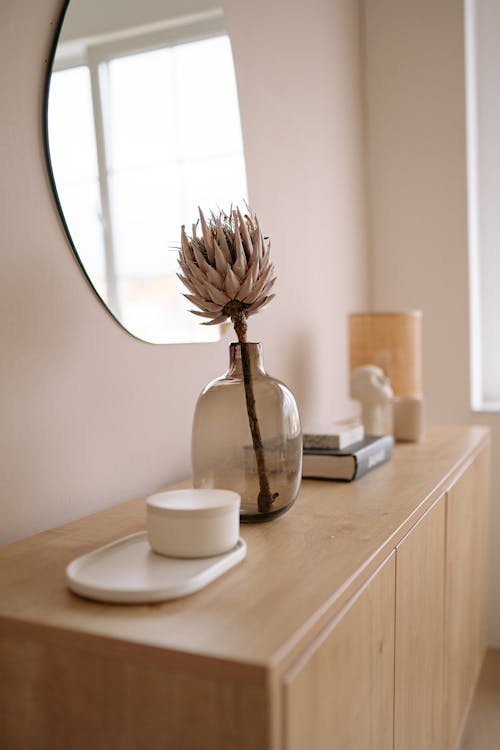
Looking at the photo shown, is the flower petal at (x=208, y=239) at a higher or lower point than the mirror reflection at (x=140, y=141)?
lower

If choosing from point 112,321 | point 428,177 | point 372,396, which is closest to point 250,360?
point 112,321

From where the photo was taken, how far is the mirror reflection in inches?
48.8

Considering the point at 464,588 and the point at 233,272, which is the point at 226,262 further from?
the point at 464,588

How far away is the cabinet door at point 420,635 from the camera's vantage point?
3.93 ft

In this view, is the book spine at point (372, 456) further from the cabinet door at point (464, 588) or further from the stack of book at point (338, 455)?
the cabinet door at point (464, 588)

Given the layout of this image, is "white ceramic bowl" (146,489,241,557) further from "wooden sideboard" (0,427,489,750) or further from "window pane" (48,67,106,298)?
"window pane" (48,67,106,298)

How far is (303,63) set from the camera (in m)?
2.20

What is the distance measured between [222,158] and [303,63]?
682 mm

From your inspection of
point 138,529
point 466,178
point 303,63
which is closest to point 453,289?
point 466,178

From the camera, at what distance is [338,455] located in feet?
5.00

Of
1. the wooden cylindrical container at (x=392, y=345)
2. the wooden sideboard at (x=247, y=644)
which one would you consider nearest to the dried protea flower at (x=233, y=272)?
the wooden sideboard at (x=247, y=644)

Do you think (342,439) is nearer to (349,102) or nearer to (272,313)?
(272,313)

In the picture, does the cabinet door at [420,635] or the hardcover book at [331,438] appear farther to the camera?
the hardcover book at [331,438]

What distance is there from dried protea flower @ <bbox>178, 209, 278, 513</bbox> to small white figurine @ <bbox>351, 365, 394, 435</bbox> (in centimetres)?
84
